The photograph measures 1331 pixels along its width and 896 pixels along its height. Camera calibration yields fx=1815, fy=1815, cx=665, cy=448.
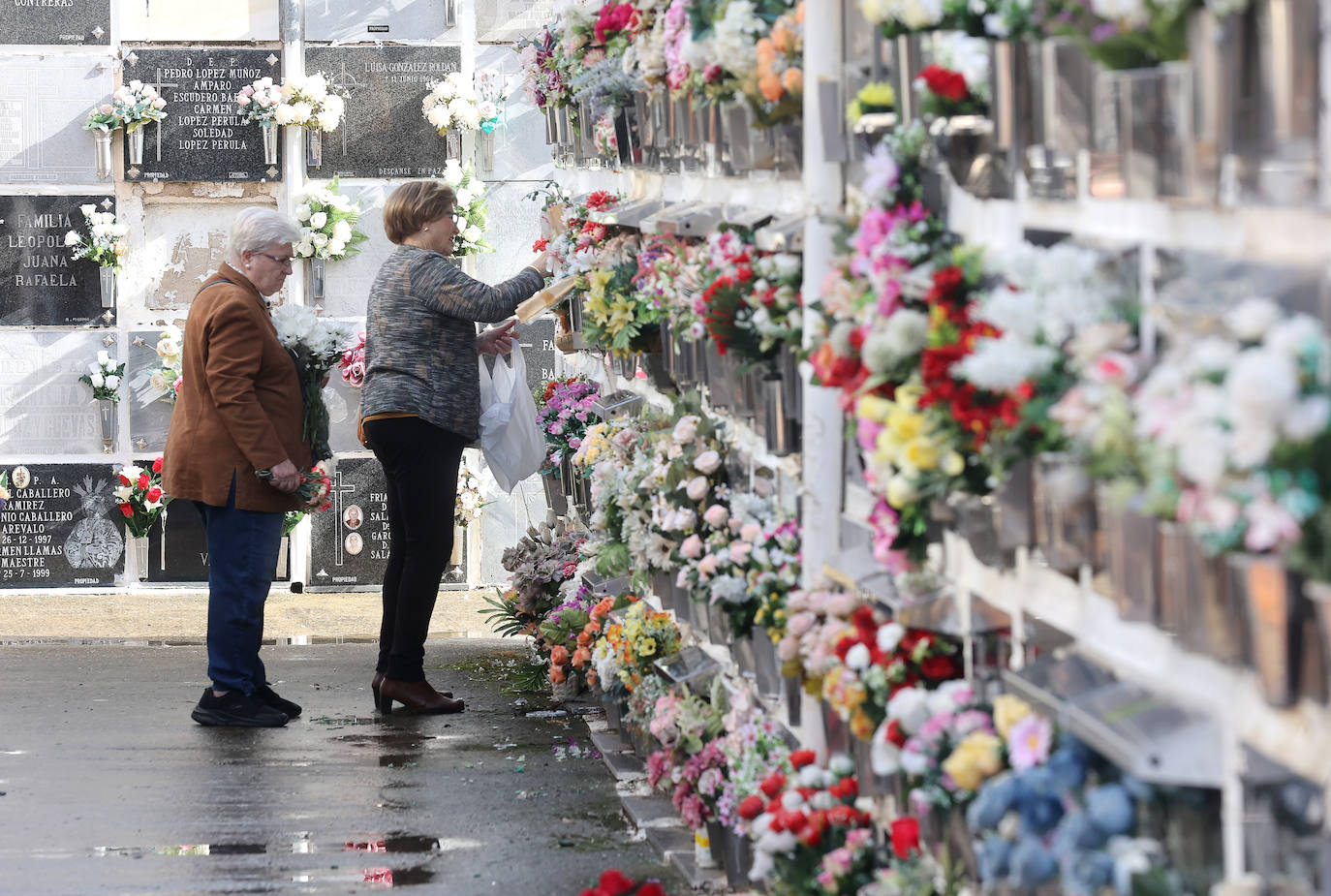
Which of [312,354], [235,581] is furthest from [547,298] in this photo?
[235,581]

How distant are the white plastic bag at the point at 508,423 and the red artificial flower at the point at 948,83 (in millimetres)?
3188

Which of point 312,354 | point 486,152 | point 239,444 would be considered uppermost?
point 486,152

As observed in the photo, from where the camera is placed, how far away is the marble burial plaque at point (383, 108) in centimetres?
776

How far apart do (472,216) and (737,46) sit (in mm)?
4822

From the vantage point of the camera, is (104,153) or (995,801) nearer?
(995,801)

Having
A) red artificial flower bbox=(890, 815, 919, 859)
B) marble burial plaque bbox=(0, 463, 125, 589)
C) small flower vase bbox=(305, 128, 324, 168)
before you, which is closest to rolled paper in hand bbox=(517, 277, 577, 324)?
A: red artificial flower bbox=(890, 815, 919, 859)

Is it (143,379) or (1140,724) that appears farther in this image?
(143,379)

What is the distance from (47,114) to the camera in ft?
25.2

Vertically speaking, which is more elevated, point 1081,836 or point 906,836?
point 1081,836

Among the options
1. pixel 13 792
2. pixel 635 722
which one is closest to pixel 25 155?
pixel 13 792

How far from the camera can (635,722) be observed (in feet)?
14.5

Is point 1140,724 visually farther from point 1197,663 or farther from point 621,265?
point 621,265

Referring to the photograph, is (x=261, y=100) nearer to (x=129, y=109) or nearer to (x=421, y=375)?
(x=129, y=109)

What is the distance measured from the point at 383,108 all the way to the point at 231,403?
3.24 m
